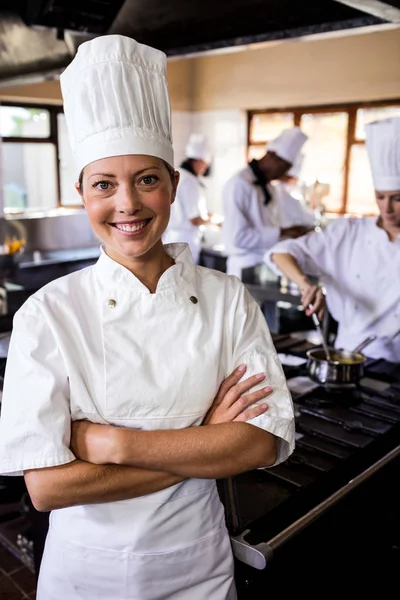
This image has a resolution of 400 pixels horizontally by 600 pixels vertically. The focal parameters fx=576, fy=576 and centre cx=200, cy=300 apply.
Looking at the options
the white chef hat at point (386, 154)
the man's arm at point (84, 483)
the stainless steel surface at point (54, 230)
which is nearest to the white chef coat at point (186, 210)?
the stainless steel surface at point (54, 230)

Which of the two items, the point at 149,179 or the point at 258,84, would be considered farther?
the point at 258,84

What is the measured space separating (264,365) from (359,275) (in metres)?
1.49

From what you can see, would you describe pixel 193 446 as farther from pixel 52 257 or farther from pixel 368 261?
pixel 52 257

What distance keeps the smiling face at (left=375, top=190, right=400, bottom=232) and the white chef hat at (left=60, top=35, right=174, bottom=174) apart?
60.0 inches

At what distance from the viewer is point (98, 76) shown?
1.16m

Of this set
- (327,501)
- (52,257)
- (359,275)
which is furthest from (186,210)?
(327,501)

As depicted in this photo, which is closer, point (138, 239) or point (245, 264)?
point (138, 239)

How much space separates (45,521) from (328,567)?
36.0 inches

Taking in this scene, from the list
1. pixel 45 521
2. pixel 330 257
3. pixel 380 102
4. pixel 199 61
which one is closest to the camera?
pixel 45 521

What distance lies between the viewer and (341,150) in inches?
269

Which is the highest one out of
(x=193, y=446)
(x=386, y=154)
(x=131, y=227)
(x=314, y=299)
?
(x=386, y=154)

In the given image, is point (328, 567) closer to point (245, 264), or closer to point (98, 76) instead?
point (98, 76)

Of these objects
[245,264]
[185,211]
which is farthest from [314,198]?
[185,211]

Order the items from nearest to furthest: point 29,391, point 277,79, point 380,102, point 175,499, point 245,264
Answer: point 29,391 < point 175,499 < point 245,264 < point 380,102 < point 277,79
